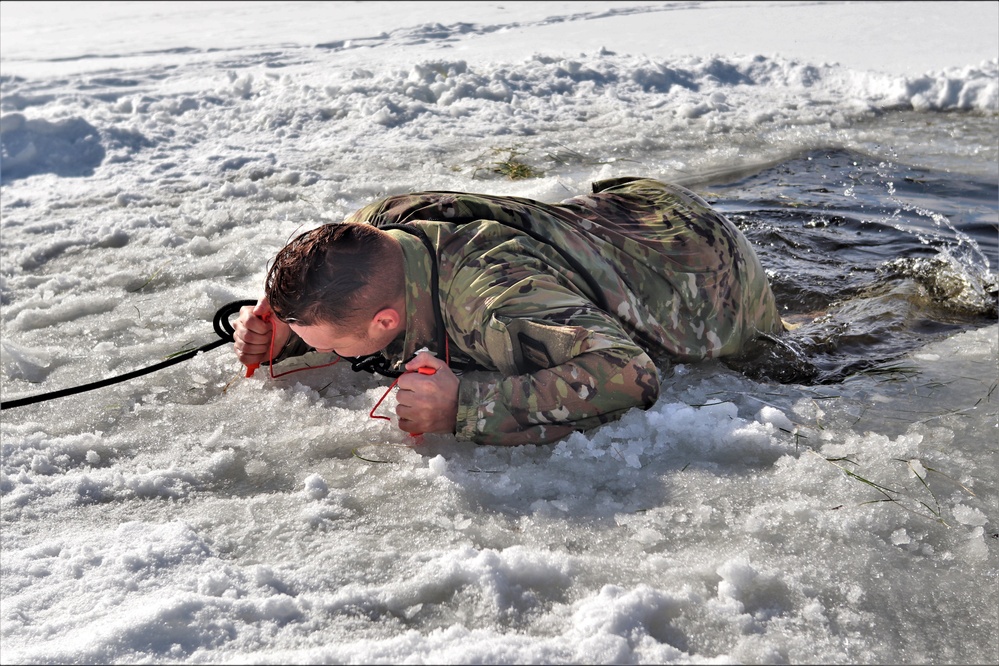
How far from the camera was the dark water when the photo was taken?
3.27 meters

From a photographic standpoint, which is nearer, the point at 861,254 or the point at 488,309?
the point at 488,309

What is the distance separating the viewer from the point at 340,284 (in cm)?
231

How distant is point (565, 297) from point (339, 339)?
0.63 meters

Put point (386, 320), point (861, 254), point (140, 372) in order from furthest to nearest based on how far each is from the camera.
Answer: point (861, 254), point (140, 372), point (386, 320)

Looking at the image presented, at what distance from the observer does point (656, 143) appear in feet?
19.7

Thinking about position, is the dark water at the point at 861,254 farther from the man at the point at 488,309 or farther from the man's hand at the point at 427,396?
the man's hand at the point at 427,396

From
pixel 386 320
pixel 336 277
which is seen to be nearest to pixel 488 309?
pixel 386 320

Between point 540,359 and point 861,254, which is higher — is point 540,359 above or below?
above

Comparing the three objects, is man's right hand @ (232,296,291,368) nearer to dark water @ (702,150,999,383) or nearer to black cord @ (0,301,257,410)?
black cord @ (0,301,257,410)

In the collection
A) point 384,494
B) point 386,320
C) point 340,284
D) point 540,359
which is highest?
point 340,284

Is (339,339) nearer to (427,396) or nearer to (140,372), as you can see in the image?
(427,396)

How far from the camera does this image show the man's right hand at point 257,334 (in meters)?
2.83

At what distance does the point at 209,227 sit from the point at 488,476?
272 cm

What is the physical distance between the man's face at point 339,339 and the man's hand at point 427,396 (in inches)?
5.6
